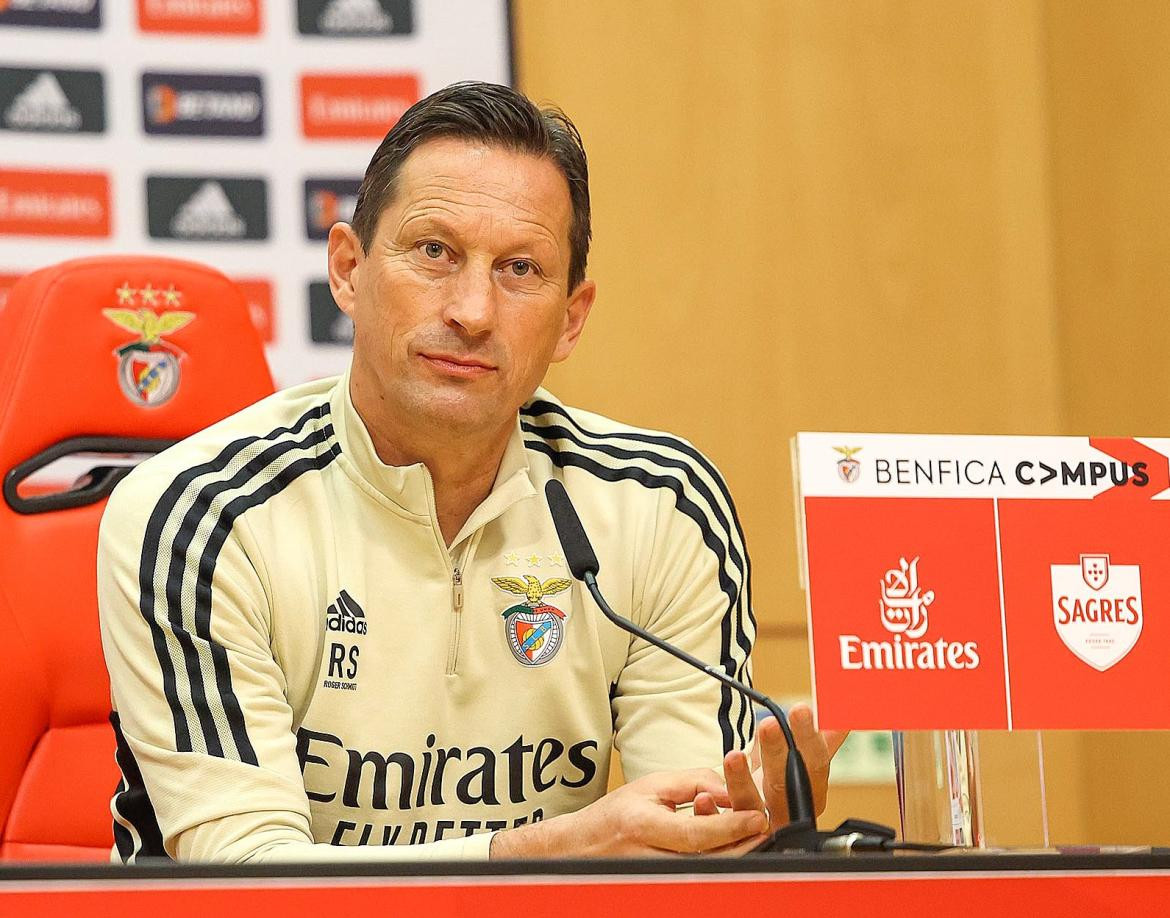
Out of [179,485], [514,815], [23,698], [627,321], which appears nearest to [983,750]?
[514,815]

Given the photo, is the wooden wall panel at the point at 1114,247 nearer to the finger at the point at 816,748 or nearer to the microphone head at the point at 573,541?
the finger at the point at 816,748

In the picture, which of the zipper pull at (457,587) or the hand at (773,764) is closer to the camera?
the hand at (773,764)

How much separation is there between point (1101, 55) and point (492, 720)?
2.01 m

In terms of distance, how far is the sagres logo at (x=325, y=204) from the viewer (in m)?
2.73

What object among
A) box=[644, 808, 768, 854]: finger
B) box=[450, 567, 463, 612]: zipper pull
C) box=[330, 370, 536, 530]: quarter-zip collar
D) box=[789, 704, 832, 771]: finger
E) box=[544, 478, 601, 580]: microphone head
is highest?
box=[330, 370, 536, 530]: quarter-zip collar

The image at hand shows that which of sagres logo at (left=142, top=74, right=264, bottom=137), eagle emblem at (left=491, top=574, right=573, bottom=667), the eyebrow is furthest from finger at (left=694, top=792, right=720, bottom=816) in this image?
sagres logo at (left=142, top=74, right=264, bottom=137)

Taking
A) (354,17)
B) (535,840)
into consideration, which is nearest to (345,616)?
(535,840)

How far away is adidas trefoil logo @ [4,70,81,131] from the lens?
8.74 ft

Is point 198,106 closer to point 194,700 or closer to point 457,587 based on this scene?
point 457,587

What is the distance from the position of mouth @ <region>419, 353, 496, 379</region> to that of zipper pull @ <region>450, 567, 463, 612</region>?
19 cm

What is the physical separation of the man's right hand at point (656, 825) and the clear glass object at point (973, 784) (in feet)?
0.41

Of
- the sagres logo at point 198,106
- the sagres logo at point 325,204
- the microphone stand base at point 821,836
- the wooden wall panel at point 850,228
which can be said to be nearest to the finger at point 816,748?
the microphone stand base at point 821,836

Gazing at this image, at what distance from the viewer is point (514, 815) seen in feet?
4.81

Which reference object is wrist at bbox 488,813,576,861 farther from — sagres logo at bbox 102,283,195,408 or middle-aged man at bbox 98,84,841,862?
sagres logo at bbox 102,283,195,408
